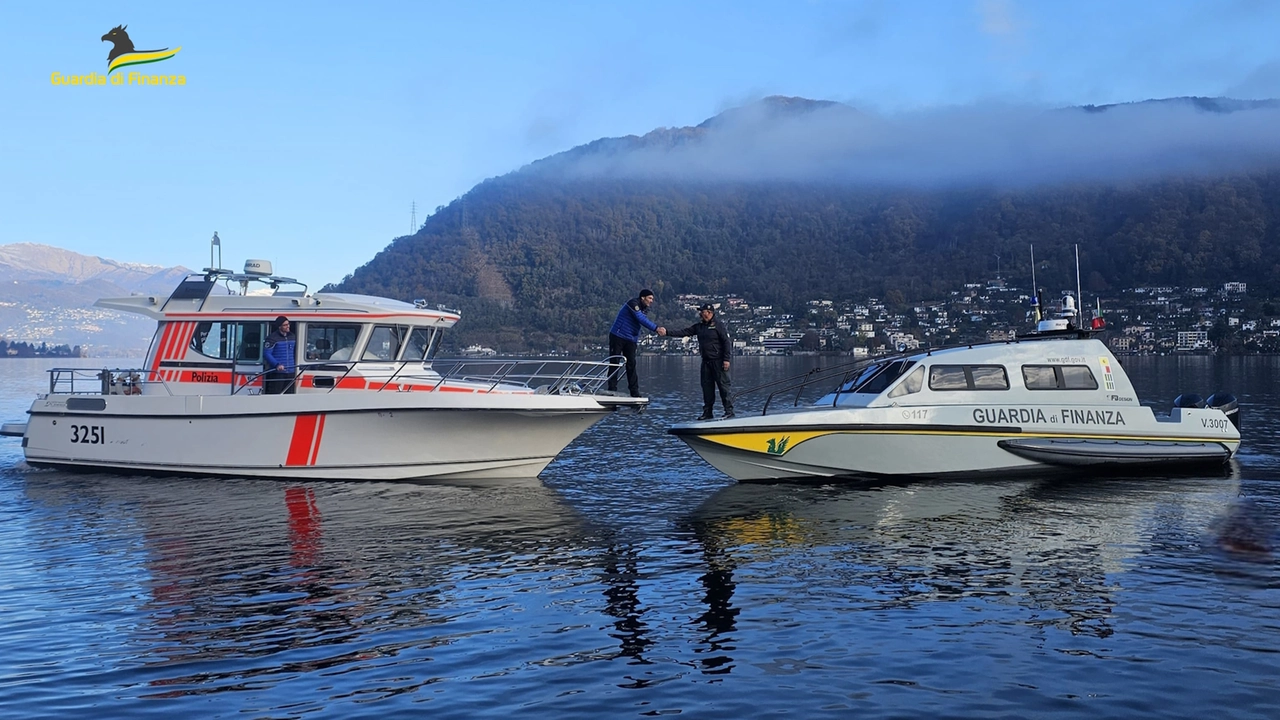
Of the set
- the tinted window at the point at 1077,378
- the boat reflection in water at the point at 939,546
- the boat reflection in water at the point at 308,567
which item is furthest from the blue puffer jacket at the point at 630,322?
the tinted window at the point at 1077,378

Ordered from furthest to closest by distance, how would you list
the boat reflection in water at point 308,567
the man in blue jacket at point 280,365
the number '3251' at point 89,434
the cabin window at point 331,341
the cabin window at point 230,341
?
the number '3251' at point 89,434
the cabin window at point 230,341
the cabin window at point 331,341
the man in blue jacket at point 280,365
the boat reflection in water at point 308,567

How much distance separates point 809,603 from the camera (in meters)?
9.25

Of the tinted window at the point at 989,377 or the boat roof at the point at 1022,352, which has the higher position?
the boat roof at the point at 1022,352

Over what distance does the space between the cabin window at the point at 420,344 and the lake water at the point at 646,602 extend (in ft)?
11.4

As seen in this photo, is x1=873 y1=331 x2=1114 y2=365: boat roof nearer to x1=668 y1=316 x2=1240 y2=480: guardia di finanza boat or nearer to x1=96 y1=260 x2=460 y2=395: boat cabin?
x1=668 y1=316 x2=1240 y2=480: guardia di finanza boat

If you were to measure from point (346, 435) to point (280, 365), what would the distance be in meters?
1.91

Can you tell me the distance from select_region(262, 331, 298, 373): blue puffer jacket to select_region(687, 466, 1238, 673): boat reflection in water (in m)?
7.98

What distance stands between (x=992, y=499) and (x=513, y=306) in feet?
474

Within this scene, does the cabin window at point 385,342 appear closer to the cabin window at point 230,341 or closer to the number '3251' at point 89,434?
the cabin window at point 230,341

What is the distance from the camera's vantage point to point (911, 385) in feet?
55.0

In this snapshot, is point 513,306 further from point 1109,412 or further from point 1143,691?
point 1143,691

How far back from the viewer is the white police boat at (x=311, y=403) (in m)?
16.8

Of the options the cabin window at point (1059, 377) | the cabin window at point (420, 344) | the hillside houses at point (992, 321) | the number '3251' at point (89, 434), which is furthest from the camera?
the hillside houses at point (992, 321)

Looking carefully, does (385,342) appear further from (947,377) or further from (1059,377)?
→ (1059,377)
